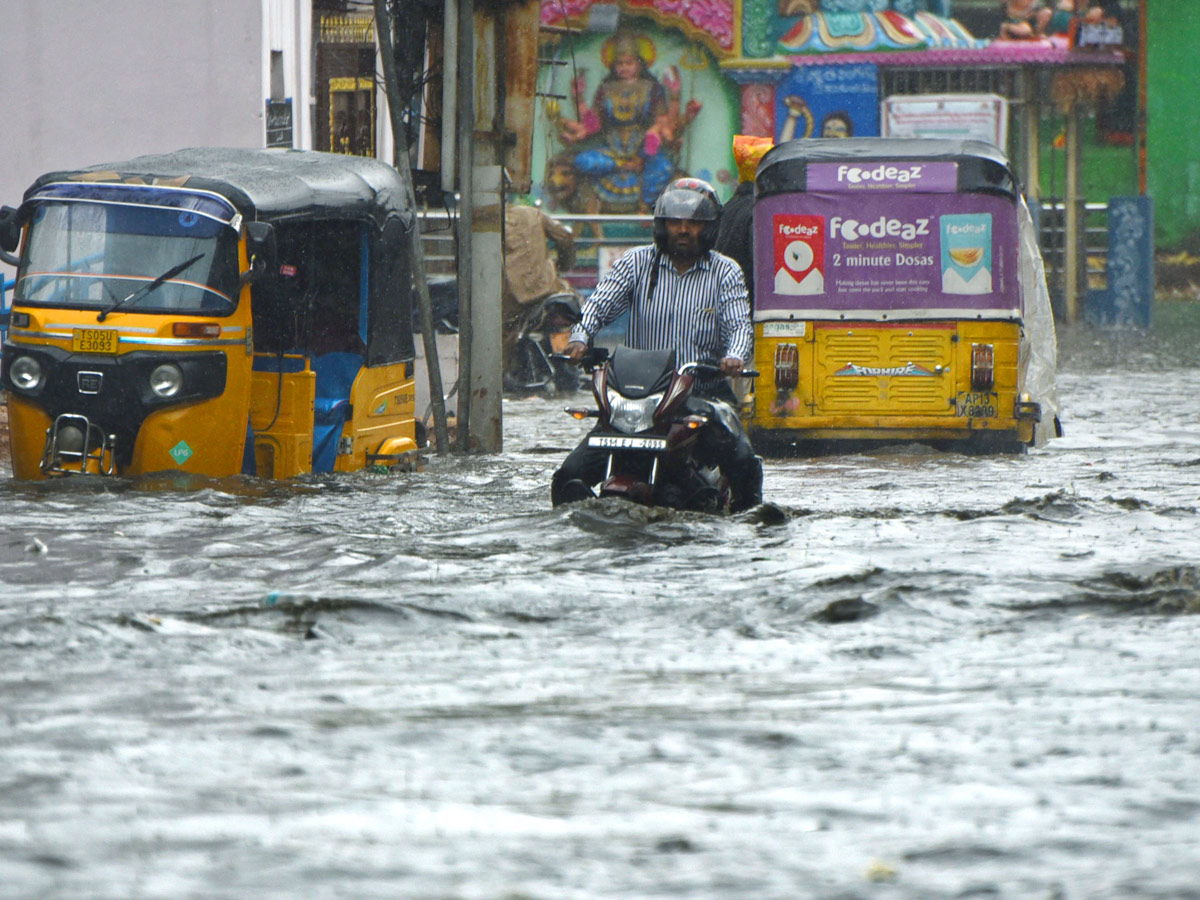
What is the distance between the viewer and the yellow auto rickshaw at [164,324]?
11.2 meters

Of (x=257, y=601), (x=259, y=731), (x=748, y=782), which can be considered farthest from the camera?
(x=257, y=601)

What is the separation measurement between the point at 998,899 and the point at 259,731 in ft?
6.94

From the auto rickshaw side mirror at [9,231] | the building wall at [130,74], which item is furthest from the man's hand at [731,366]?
the building wall at [130,74]

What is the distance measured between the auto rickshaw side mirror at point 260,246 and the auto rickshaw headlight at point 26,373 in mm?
1303

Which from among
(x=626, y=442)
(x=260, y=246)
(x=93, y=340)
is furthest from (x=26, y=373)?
(x=626, y=442)

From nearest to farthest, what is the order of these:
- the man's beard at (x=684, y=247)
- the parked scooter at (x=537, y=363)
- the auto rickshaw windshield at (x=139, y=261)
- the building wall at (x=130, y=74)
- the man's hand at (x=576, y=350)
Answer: the man's hand at (x=576, y=350), the man's beard at (x=684, y=247), the auto rickshaw windshield at (x=139, y=261), the building wall at (x=130, y=74), the parked scooter at (x=537, y=363)

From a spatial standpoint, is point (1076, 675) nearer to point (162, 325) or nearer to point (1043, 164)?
point (162, 325)

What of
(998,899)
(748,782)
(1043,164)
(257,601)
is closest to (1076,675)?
(748,782)

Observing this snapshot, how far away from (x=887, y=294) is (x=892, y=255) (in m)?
0.31

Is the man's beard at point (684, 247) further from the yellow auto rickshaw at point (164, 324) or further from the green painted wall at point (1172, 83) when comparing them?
the green painted wall at point (1172, 83)

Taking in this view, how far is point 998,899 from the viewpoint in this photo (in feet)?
12.3

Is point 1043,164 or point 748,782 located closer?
point 748,782

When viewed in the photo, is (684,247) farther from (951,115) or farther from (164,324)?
(951,115)

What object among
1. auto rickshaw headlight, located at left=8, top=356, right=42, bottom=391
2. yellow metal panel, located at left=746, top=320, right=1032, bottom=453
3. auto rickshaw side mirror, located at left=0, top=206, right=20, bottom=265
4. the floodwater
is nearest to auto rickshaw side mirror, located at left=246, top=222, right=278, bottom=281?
auto rickshaw headlight, located at left=8, top=356, right=42, bottom=391
